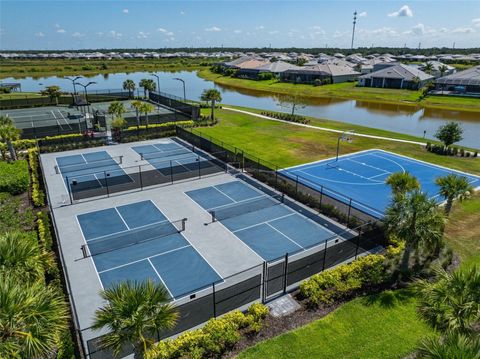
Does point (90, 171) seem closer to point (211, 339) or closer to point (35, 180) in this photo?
point (35, 180)

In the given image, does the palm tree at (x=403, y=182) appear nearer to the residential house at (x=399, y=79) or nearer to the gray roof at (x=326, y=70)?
the residential house at (x=399, y=79)

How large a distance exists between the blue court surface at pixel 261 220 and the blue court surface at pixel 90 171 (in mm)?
6863

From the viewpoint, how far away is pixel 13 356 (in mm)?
7309

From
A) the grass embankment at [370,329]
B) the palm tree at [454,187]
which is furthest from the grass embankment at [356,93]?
the palm tree at [454,187]

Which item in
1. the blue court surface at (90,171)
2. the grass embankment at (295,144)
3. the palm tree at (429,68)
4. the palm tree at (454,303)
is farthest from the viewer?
the palm tree at (429,68)

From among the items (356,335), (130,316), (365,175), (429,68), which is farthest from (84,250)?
(429,68)

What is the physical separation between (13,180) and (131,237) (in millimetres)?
11694

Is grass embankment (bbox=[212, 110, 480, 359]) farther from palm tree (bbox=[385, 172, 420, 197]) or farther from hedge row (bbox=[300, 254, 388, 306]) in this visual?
palm tree (bbox=[385, 172, 420, 197])

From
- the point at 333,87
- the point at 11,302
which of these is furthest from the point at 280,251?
the point at 333,87

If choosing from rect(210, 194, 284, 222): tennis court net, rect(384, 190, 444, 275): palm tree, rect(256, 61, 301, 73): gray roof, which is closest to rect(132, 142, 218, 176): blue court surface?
rect(210, 194, 284, 222): tennis court net

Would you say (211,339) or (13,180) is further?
(13,180)

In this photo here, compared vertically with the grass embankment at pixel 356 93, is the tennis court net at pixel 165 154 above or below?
below

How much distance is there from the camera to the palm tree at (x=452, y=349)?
6875 millimetres

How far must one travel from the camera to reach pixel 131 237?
19.5 m
